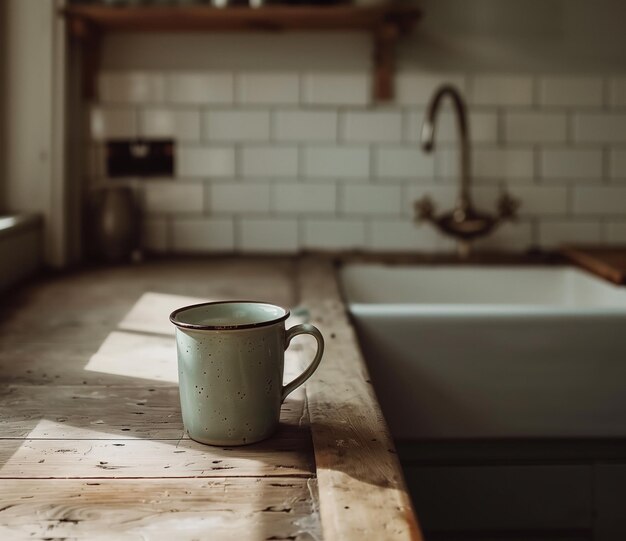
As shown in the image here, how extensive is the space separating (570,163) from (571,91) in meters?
0.19

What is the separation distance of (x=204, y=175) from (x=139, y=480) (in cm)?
144

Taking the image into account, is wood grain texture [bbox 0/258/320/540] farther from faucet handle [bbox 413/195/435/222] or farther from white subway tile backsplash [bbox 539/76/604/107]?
white subway tile backsplash [bbox 539/76/604/107]

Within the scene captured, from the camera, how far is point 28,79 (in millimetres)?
1823

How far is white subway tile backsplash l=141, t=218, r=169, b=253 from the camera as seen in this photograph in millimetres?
2023

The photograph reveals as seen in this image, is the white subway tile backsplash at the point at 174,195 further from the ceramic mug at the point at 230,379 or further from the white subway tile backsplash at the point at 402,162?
the ceramic mug at the point at 230,379

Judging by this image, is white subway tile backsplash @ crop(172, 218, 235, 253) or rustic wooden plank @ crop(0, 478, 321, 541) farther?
white subway tile backsplash @ crop(172, 218, 235, 253)

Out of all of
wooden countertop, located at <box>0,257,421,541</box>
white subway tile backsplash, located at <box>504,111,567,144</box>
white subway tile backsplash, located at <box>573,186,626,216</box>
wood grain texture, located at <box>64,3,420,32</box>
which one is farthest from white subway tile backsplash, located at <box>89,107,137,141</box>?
white subway tile backsplash, located at <box>573,186,626,216</box>

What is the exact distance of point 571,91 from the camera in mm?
1980

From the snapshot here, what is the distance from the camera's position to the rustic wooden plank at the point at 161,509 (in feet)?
1.80

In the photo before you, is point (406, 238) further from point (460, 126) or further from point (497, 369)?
point (497, 369)

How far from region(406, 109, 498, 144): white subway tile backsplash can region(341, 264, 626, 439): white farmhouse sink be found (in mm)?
786

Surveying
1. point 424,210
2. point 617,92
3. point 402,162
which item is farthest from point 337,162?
point 617,92

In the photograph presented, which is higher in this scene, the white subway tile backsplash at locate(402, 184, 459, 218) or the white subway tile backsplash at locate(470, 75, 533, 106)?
the white subway tile backsplash at locate(470, 75, 533, 106)

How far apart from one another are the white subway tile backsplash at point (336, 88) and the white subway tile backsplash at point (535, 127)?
1.25ft
